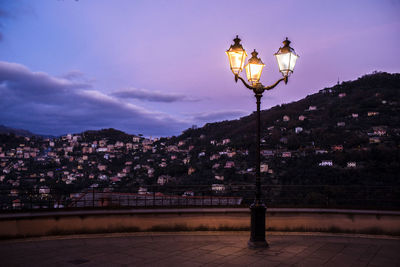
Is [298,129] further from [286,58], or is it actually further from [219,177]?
[286,58]

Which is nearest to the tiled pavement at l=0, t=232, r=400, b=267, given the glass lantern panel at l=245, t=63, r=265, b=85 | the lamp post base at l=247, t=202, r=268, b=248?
the lamp post base at l=247, t=202, r=268, b=248

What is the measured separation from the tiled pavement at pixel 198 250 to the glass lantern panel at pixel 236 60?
3831 mm

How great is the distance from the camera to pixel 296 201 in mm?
9539

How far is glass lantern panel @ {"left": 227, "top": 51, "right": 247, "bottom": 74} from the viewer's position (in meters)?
6.78

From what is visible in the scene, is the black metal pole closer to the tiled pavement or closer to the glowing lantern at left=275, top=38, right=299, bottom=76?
the tiled pavement

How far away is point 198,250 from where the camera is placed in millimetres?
6109

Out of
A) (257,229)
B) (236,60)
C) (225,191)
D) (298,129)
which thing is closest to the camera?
(257,229)

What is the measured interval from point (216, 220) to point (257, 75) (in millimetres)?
3778

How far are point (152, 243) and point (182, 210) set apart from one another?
1.40 meters

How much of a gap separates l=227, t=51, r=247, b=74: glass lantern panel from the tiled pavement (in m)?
3.83

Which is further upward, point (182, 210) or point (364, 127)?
point (364, 127)

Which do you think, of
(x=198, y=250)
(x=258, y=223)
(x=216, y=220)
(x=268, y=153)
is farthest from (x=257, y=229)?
(x=268, y=153)

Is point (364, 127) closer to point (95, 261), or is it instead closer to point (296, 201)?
point (296, 201)

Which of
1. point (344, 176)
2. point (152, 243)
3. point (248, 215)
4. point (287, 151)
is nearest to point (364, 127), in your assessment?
point (287, 151)
